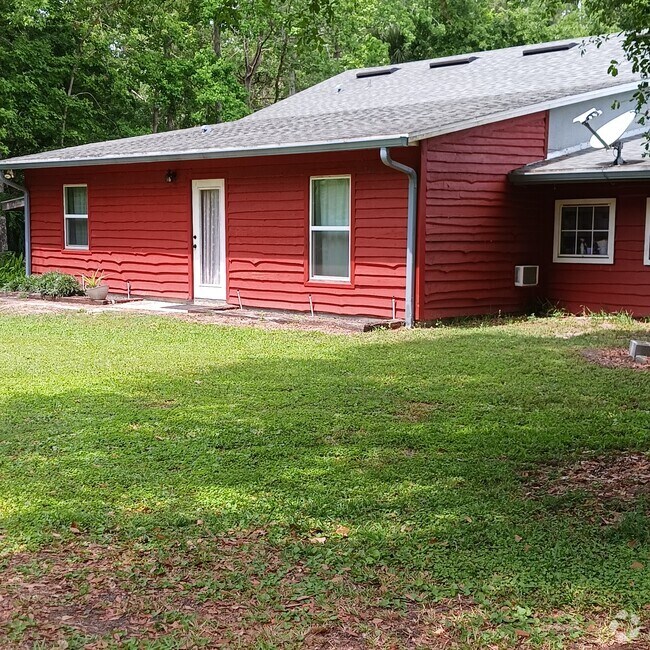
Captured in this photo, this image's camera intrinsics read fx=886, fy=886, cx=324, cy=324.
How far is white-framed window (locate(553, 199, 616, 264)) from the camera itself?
1287 centimetres

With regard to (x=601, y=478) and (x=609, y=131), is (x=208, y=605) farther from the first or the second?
(x=609, y=131)

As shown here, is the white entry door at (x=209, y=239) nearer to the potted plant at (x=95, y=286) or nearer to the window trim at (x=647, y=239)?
the potted plant at (x=95, y=286)

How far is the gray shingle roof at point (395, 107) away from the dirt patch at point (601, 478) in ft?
20.5

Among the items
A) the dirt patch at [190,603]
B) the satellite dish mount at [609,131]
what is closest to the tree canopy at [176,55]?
the satellite dish mount at [609,131]

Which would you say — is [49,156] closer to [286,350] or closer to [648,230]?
[286,350]

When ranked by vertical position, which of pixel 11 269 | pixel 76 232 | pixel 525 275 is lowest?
pixel 11 269

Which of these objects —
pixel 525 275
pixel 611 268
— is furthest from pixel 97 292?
pixel 611 268

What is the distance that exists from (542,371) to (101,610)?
19.1 feet

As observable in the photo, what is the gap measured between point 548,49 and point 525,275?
6319 mm

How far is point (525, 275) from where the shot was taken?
516 inches

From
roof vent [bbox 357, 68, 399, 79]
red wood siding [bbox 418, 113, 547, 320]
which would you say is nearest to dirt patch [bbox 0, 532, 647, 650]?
red wood siding [bbox 418, 113, 547, 320]

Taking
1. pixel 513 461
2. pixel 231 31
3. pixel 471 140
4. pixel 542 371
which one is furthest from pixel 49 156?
pixel 231 31

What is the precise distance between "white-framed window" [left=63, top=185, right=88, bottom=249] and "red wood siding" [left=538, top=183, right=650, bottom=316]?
827 centimetres

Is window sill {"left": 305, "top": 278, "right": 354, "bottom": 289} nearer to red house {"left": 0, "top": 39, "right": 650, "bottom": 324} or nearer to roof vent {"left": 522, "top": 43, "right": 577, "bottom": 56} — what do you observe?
red house {"left": 0, "top": 39, "right": 650, "bottom": 324}
